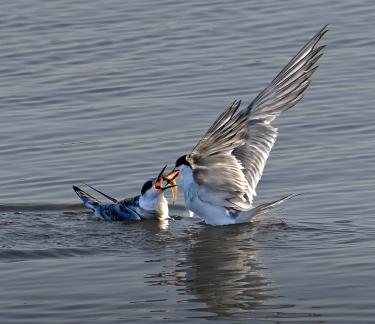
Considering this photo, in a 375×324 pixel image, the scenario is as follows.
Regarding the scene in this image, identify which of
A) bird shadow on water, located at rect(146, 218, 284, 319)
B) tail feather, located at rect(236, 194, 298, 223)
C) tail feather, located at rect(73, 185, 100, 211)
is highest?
tail feather, located at rect(73, 185, 100, 211)

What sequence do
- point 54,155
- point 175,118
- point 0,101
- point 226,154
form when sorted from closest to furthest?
point 226,154, point 54,155, point 175,118, point 0,101

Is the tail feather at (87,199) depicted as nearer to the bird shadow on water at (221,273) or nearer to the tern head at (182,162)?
the bird shadow on water at (221,273)

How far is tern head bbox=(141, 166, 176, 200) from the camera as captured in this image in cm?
1187

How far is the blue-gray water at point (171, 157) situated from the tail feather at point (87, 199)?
0.54ft

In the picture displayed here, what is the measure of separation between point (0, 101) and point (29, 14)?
4596 millimetres

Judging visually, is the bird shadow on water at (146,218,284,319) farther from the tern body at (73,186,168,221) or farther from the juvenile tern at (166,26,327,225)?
the tern body at (73,186,168,221)

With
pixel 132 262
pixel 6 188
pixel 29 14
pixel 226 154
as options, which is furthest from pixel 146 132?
pixel 29 14

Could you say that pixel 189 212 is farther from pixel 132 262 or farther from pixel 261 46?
pixel 261 46

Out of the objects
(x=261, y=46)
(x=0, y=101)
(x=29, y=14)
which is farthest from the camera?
(x=29, y=14)

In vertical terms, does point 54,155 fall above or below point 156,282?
above

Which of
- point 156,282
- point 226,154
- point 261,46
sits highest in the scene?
point 261,46

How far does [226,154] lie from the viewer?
11.0 metres

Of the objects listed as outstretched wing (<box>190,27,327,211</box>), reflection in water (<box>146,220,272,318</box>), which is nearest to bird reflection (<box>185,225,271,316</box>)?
reflection in water (<box>146,220,272,318</box>)

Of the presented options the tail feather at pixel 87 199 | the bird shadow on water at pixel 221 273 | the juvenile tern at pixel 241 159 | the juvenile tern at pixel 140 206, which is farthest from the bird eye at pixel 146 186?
the bird shadow on water at pixel 221 273
